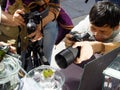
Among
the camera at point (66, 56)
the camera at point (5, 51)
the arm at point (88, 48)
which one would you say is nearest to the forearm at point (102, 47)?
the arm at point (88, 48)

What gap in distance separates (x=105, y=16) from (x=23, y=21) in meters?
0.42

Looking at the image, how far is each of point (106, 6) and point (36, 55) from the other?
0.49m

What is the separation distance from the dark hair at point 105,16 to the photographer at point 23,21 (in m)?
0.28

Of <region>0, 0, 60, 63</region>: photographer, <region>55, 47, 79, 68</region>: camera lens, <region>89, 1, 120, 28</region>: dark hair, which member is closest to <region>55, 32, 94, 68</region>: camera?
<region>55, 47, 79, 68</region>: camera lens

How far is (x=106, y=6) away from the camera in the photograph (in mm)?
1234

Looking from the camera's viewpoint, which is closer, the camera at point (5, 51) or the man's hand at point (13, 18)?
the camera at point (5, 51)

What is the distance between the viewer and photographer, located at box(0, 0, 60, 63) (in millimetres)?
1331

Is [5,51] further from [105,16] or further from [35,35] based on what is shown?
[105,16]

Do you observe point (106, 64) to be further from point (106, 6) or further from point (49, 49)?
point (49, 49)

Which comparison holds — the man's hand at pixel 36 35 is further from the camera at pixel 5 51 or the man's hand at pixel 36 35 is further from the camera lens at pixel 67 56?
the camera lens at pixel 67 56

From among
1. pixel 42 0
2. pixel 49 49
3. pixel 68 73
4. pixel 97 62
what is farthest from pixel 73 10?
pixel 97 62

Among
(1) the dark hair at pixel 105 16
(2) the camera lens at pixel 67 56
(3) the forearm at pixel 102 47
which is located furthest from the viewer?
(1) the dark hair at pixel 105 16

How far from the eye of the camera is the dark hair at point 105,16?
119 centimetres

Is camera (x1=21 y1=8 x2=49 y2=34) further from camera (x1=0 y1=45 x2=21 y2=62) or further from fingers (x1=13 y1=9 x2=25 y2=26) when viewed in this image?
camera (x1=0 y1=45 x2=21 y2=62)
